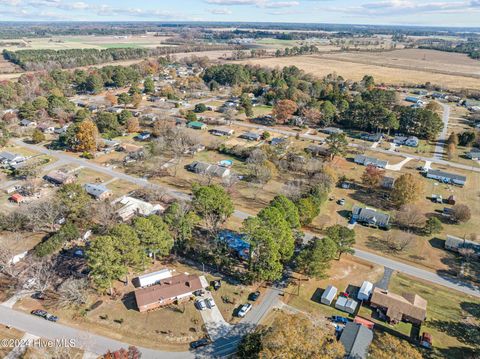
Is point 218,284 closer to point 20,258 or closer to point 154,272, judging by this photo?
point 154,272

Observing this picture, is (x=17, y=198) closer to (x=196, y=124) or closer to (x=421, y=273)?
(x=196, y=124)

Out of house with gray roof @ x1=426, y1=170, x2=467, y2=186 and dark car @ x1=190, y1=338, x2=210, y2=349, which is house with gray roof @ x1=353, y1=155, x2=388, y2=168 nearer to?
house with gray roof @ x1=426, y1=170, x2=467, y2=186

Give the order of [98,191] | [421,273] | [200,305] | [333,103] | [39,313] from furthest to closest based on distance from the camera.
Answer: [333,103], [98,191], [421,273], [200,305], [39,313]

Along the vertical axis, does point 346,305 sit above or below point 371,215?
below

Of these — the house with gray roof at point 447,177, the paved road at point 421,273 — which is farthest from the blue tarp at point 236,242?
the house with gray roof at point 447,177

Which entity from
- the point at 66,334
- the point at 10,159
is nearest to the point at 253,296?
the point at 66,334

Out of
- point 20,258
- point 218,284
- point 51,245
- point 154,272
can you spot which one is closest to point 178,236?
point 154,272

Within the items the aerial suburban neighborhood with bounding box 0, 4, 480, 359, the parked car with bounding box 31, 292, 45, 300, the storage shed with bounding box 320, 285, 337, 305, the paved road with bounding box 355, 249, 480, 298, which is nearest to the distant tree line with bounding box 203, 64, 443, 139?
the aerial suburban neighborhood with bounding box 0, 4, 480, 359
